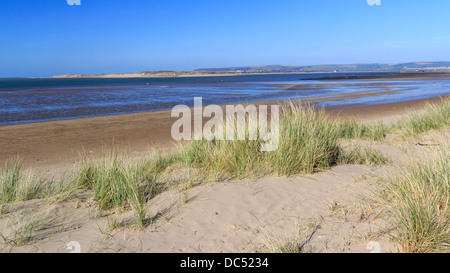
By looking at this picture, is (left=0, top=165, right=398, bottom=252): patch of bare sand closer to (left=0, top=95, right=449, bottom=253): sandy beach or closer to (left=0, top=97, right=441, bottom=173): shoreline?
(left=0, top=95, right=449, bottom=253): sandy beach

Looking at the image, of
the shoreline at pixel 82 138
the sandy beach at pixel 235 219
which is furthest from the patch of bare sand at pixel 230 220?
the shoreline at pixel 82 138

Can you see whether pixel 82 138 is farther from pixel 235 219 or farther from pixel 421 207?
pixel 421 207

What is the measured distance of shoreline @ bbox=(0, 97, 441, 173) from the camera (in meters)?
9.59

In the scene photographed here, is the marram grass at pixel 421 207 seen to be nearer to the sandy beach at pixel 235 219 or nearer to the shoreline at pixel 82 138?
the sandy beach at pixel 235 219

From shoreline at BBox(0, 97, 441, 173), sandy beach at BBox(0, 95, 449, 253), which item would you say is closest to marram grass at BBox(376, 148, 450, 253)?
sandy beach at BBox(0, 95, 449, 253)

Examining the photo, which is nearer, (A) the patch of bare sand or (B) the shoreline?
(A) the patch of bare sand

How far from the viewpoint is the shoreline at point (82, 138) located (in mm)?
9594

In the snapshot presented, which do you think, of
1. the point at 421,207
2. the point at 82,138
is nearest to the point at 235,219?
the point at 421,207

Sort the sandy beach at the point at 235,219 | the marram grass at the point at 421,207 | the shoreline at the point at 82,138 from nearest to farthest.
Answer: the marram grass at the point at 421,207, the sandy beach at the point at 235,219, the shoreline at the point at 82,138

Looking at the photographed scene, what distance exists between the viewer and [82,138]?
12.1m

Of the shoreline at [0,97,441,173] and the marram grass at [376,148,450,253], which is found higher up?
the marram grass at [376,148,450,253]

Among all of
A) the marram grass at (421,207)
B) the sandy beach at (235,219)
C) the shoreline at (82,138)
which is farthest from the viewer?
the shoreline at (82,138)

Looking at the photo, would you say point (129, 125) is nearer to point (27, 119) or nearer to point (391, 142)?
point (27, 119)

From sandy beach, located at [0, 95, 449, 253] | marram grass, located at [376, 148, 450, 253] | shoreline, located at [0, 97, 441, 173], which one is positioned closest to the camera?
marram grass, located at [376, 148, 450, 253]
